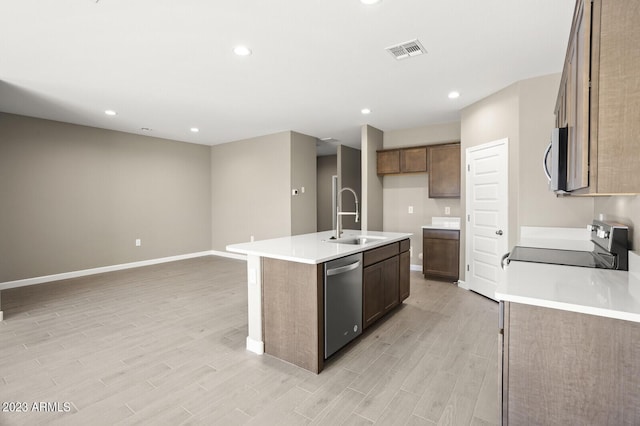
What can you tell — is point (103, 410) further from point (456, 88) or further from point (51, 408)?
point (456, 88)

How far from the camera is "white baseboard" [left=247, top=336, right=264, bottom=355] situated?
2.60m

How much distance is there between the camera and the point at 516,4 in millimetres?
2139

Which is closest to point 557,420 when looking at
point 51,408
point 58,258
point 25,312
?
point 51,408

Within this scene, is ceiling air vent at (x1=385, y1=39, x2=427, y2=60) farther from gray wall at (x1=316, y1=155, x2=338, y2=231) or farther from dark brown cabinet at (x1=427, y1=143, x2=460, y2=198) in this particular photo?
gray wall at (x1=316, y1=155, x2=338, y2=231)

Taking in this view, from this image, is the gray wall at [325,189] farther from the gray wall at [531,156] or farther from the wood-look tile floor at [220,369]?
the gray wall at [531,156]

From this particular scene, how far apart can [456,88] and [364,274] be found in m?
2.64

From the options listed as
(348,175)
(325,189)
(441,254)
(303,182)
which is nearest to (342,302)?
(441,254)

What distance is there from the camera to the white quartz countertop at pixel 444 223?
501cm

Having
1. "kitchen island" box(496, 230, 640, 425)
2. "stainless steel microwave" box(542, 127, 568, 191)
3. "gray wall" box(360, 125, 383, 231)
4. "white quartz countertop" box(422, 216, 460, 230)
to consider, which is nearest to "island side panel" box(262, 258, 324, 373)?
"kitchen island" box(496, 230, 640, 425)

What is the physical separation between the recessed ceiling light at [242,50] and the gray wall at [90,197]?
4304 millimetres

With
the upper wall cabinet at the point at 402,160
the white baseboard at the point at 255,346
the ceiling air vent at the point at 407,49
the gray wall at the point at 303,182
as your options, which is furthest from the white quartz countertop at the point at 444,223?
the white baseboard at the point at 255,346

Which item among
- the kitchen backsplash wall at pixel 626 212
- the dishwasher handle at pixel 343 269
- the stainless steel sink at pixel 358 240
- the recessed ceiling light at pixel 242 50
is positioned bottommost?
the dishwasher handle at pixel 343 269

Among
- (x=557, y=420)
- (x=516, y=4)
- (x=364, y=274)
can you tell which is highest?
(x=516, y=4)

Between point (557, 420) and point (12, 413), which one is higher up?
point (557, 420)
